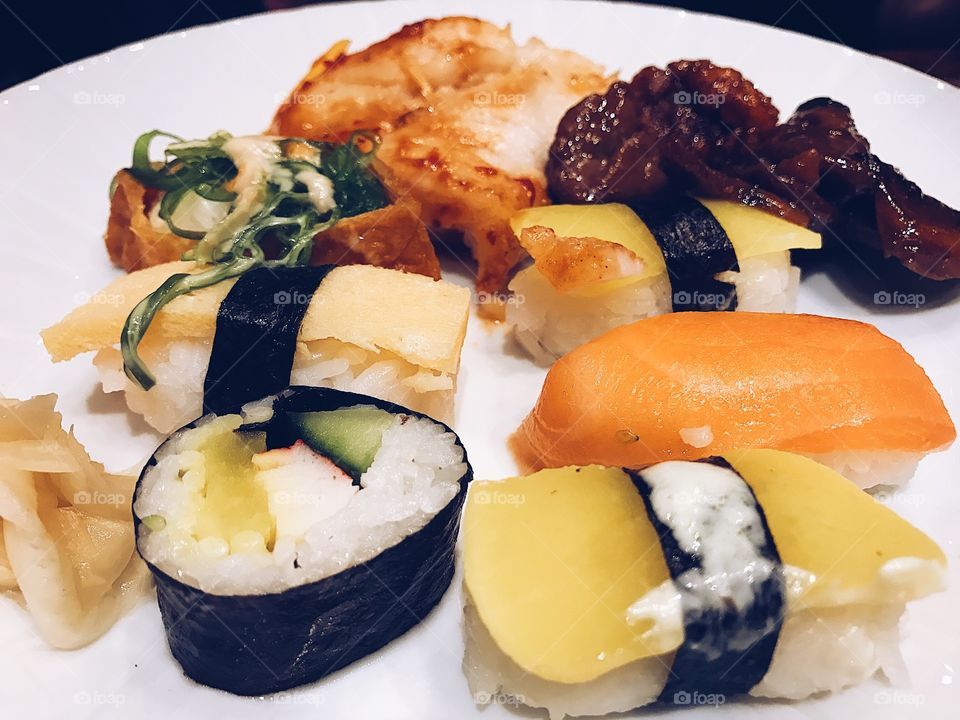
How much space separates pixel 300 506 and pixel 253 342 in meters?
0.66

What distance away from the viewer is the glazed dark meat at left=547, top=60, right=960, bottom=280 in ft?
9.16

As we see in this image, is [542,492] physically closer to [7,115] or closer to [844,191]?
[844,191]

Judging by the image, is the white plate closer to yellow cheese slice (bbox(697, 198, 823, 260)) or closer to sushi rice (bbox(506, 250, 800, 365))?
sushi rice (bbox(506, 250, 800, 365))

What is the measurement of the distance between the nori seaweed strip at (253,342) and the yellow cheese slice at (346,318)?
39 millimetres

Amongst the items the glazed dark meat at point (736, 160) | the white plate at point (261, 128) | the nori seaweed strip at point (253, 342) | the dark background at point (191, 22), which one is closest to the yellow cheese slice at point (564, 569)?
the white plate at point (261, 128)

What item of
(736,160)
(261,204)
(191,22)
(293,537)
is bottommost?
(191,22)

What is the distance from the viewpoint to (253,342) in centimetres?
229

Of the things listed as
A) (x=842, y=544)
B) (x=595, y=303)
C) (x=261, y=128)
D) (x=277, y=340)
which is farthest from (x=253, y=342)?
(x=261, y=128)

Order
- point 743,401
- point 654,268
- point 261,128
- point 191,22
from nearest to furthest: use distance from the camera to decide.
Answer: point 743,401 < point 654,268 < point 261,128 < point 191,22

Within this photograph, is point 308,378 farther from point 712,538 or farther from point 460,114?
point 460,114

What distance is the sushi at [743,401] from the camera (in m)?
2.11

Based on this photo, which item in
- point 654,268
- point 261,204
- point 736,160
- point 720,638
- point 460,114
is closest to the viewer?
point 720,638

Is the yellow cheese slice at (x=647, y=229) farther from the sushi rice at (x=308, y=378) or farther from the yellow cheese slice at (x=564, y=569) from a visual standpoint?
the yellow cheese slice at (x=564, y=569)

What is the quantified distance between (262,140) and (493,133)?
884mm
